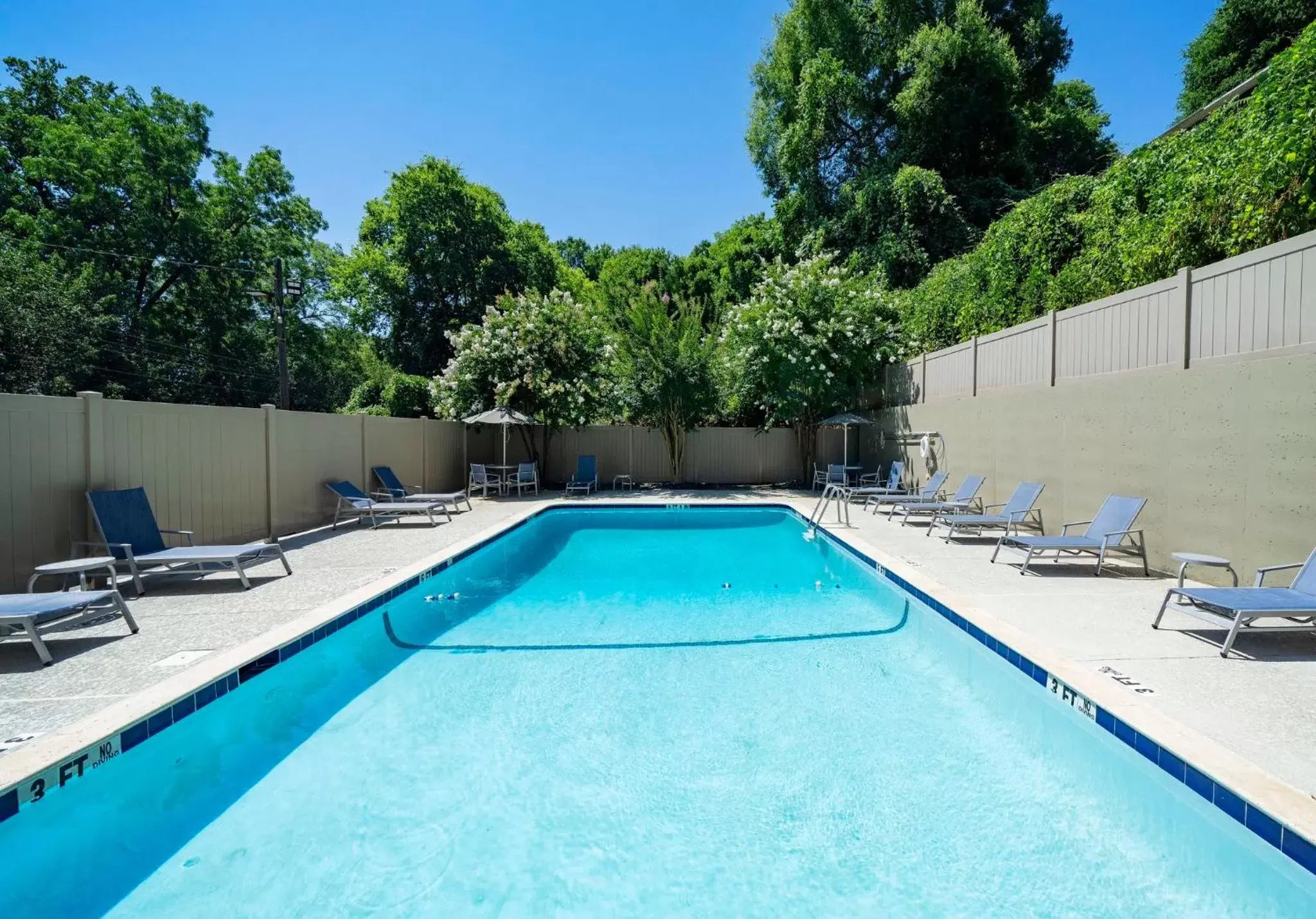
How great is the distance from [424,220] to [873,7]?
17.8m

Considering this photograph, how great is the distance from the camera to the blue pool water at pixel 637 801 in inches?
95.7

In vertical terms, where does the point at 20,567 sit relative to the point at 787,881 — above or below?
above

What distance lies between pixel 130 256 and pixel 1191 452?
29251 mm

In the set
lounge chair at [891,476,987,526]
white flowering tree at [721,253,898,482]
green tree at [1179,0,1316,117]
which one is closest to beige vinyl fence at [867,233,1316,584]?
lounge chair at [891,476,987,526]

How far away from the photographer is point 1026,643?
4.08 m

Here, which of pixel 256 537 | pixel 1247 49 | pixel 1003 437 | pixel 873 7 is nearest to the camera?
pixel 256 537

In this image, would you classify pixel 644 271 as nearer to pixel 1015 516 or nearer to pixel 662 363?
pixel 662 363

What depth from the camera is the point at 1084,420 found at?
756 cm

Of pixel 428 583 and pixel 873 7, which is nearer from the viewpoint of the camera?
pixel 428 583

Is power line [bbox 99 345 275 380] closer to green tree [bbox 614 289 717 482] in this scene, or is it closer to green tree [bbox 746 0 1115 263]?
green tree [bbox 614 289 717 482]

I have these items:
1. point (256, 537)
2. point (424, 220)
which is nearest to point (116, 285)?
point (424, 220)

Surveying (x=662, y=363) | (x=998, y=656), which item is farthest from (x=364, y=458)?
(x=998, y=656)

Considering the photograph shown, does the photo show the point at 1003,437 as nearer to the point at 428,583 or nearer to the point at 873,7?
the point at 428,583

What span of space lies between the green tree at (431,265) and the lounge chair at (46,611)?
22805 millimetres
